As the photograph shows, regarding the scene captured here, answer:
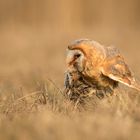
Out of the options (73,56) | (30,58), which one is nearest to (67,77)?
(73,56)

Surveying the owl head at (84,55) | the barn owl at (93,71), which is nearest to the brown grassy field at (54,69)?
the barn owl at (93,71)

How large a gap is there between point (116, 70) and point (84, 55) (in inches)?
12.3

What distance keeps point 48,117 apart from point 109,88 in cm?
124

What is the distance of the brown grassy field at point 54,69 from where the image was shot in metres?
4.77

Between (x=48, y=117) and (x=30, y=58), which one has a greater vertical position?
(x=48, y=117)

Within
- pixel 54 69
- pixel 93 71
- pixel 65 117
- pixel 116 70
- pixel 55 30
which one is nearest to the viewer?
pixel 65 117

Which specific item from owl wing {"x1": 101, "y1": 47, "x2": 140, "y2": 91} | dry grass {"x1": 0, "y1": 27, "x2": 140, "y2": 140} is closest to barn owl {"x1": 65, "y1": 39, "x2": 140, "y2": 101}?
owl wing {"x1": 101, "y1": 47, "x2": 140, "y2": 91}

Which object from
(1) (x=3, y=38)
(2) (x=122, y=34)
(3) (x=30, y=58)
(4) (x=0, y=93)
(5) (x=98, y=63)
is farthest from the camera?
(2) (x=122, y=34)

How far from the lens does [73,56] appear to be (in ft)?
19.7

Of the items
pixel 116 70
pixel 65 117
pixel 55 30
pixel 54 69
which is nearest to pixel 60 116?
pixel 65 117

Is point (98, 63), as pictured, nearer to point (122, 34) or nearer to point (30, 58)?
point (30, 58)

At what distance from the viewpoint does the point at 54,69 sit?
10.2m

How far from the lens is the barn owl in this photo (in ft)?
19.4

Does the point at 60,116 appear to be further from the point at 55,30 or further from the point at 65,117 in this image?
the point at 55,30
